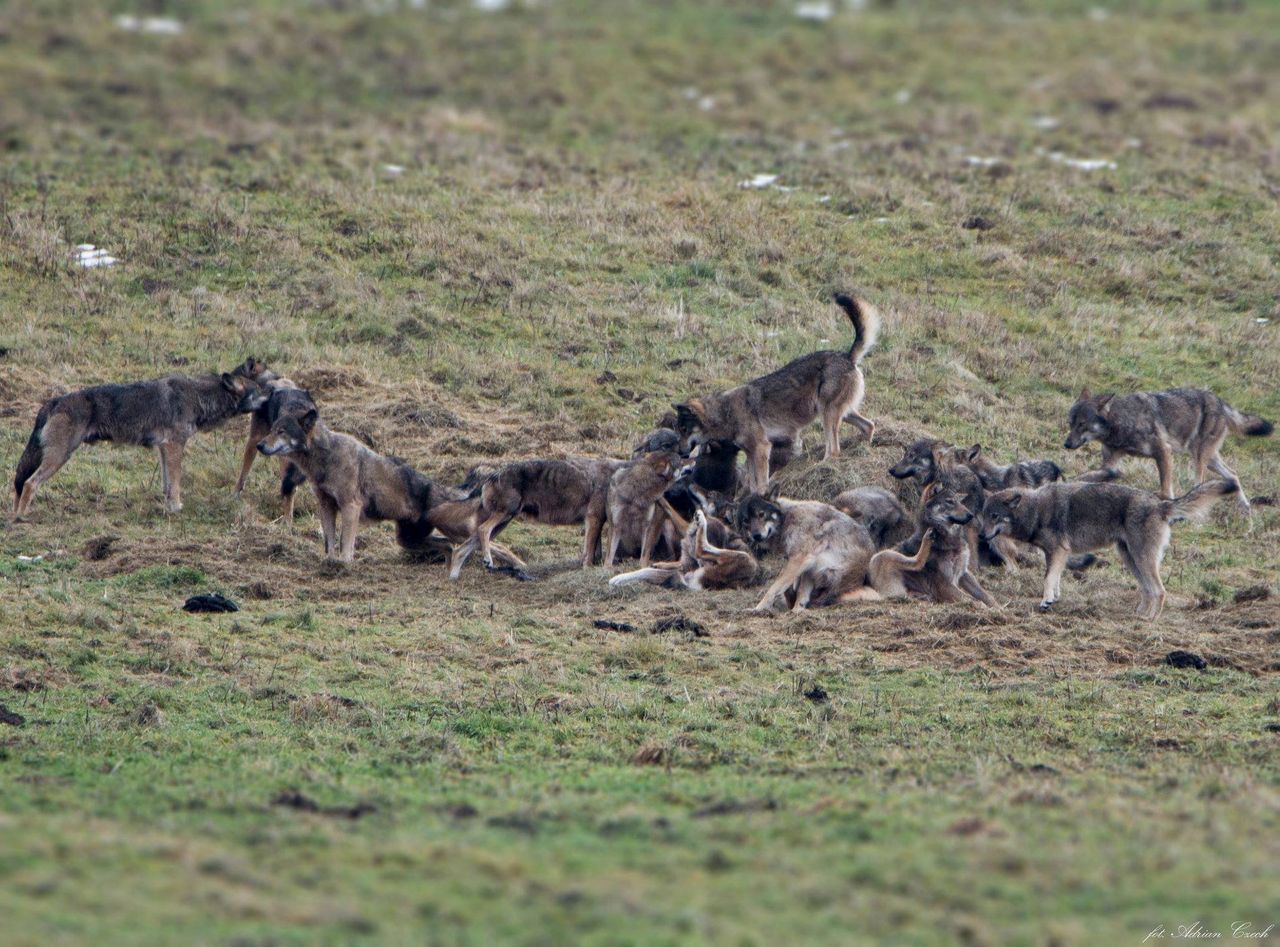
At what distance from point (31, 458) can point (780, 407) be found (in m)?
8.34

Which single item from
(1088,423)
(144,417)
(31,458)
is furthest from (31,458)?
(1088,423)

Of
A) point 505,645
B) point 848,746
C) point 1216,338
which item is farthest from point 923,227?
point 848,746

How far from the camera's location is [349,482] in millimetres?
17672

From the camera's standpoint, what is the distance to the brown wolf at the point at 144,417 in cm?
1827

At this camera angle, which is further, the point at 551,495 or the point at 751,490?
the point at 751,490

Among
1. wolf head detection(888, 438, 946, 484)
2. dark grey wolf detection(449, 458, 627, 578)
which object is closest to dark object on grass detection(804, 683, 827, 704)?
dark grey wolf detection(449, 458, 627, 578)

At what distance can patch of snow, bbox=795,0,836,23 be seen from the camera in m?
56.8

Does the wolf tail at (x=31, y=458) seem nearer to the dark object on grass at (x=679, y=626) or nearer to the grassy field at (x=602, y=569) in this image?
the grassy field at (x=602, y=569)

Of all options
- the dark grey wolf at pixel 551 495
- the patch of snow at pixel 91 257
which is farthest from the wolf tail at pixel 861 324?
the patch of snow at pixel 91 257

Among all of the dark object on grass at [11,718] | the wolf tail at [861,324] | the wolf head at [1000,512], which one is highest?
the wolf tail at [861,324]

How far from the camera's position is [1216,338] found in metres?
24.6

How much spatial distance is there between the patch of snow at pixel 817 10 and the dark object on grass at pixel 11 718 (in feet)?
160

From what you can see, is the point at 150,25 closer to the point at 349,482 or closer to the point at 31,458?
the point at 31,458

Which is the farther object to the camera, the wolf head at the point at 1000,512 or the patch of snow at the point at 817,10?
the patch of snow at the point at 817,10
